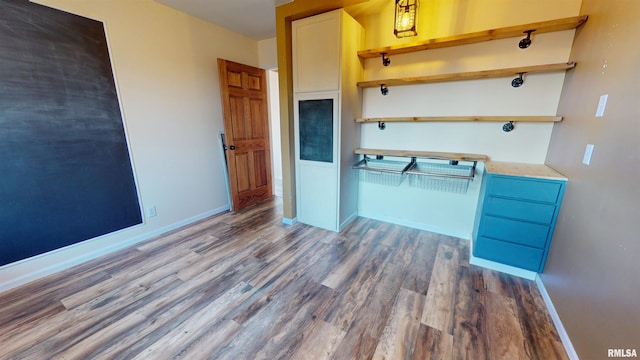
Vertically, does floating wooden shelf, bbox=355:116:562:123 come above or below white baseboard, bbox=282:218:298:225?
above

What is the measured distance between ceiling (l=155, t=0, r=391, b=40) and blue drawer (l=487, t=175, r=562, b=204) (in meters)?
2.08


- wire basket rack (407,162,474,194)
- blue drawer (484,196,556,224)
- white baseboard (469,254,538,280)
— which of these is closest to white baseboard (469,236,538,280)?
→ white baseboard (469,254,538,280)

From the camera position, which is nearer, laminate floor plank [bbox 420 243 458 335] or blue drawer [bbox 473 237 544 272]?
laminate floor plank [bbox 420 243 458 335]

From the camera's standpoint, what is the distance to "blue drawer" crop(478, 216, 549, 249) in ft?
6.21

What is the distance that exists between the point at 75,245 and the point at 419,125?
3699 millimetres

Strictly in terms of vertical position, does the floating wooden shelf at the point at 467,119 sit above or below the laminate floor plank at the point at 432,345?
above

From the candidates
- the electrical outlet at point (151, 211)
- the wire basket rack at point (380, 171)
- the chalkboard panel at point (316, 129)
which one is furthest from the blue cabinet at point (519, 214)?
the electrical outlet at point (151, 211)

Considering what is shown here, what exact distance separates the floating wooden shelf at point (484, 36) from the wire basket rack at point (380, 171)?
1.23m

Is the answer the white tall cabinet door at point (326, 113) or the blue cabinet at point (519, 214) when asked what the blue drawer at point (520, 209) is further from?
the white tall cabinet door at point (326, 113)

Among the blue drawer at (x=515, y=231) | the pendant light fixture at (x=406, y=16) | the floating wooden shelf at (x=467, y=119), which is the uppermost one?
the pendant light fixture at (x=406, y=16)

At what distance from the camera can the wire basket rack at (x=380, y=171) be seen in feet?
9.49

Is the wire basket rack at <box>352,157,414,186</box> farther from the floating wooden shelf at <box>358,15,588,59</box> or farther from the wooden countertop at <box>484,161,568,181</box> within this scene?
the floating wooden shelf at <box>358,15,588,59</box>

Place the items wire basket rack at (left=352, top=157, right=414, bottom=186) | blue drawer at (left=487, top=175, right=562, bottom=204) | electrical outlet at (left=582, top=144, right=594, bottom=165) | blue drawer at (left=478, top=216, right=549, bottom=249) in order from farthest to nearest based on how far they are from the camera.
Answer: wire basket rack at (left=352, top=157, right=414, bottom=186) < blue drawer at (left=478, top=216, right=549, bottom=249) < blue drawer at (left=487, top=175, right=562, bottom=204) < electrical outlet at (left=582, top=144, right=594, bottom=165)

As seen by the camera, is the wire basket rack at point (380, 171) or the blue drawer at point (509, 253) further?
the wire basket rack at point (380, 171)
